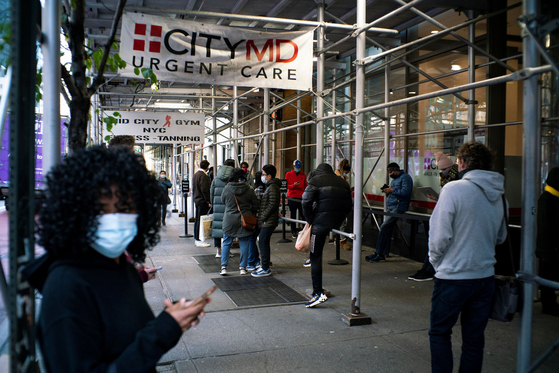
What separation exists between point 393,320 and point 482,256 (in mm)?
2417

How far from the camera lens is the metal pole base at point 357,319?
5293mm

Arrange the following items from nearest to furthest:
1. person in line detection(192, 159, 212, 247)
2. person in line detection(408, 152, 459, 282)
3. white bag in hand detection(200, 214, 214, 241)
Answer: person in line detection(408, 152, 459, 282), white bag in hand detection(200, 214, 214, 241), person in line detection(192, 159, 212, 247)

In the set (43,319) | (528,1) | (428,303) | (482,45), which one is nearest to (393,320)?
(428,303)

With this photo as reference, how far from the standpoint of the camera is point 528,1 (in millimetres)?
2949

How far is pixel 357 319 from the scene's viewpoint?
5.30 metres

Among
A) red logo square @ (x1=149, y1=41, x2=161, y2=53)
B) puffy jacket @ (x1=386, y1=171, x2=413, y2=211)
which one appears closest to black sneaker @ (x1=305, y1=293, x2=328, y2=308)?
puffy jacket @ (x1=386, y1=171, x2=413, y2=211)

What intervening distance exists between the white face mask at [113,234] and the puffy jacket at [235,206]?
239 inches

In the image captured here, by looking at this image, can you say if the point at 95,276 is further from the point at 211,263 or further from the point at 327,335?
the point at 211,263

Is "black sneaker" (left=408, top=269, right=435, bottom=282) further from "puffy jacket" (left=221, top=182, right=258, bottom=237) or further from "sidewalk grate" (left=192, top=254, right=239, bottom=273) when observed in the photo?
"sidewalk grate" (left=192, top=254, right=239, bottom=273)

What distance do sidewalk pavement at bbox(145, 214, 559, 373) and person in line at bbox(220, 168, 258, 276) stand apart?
605 mm

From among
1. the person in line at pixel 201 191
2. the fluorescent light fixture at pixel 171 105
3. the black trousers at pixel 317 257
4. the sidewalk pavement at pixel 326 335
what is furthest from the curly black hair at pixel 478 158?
the fluorescent light fixture at pixel 171 105

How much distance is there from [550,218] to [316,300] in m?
2.82

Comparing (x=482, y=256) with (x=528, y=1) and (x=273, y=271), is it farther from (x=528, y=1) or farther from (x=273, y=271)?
(x=273, y=271)

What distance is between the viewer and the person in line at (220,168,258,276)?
770 cm
